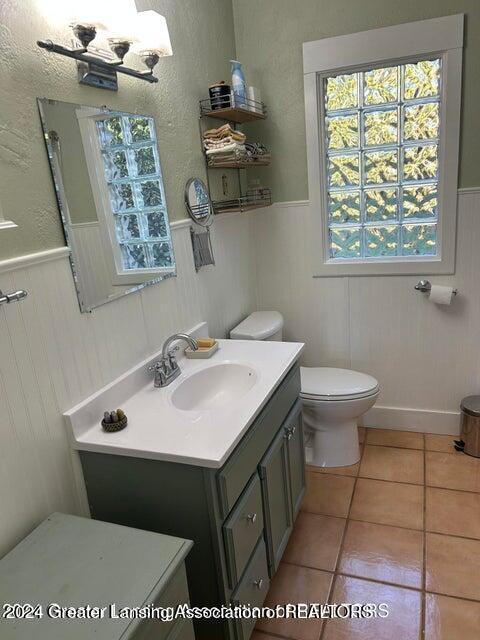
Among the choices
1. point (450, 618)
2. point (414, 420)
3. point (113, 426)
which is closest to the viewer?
point (113, 426)

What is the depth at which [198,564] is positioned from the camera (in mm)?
1283

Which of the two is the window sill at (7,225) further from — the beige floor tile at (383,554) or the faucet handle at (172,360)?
the beige floor tile at (383,554)

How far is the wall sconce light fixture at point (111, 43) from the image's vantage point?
124 cm

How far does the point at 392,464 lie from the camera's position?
245 centimetres

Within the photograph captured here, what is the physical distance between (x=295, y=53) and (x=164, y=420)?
2024mm

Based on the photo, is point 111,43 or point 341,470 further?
point 341,470

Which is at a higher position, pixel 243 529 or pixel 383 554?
pixel 243 529

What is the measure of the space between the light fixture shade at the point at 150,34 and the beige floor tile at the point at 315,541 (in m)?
2.00

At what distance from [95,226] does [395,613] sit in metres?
1.70

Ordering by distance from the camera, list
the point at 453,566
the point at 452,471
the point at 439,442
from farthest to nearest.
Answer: the point at 439,442
the point at 452,471
the point at 453,566

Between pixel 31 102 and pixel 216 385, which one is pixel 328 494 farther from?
pixel 31 102

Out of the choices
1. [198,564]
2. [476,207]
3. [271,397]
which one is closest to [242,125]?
[476,207]

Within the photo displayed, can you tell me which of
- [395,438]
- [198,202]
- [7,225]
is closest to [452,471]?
[395,438]

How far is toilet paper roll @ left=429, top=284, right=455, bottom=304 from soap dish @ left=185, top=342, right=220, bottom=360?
1263mm
